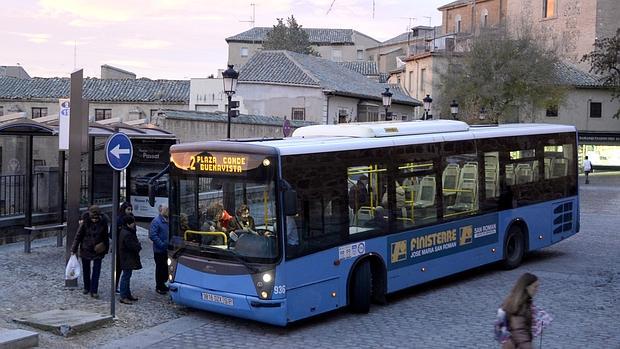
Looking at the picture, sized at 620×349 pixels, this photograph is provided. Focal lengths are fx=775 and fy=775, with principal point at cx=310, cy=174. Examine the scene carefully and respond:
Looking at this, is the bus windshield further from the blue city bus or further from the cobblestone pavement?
the cobblestone pavement

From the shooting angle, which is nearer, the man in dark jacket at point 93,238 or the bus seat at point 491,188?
the man in dark jacket at point 93,238

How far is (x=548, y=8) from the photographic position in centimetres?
6962

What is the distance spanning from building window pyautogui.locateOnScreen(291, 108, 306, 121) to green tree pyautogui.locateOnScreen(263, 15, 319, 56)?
4830 centimetres

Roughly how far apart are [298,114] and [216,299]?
3228 cm

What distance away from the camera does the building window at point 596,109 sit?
6184cm

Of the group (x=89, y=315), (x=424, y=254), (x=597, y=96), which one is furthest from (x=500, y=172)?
A: (x=597, y=96)

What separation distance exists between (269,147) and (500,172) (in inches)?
264

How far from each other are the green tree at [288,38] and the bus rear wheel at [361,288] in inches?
3138

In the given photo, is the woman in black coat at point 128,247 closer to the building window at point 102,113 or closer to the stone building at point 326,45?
the building window at point 102,113

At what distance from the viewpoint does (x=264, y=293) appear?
1083cm

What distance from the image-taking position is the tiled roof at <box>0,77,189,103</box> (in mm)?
51156

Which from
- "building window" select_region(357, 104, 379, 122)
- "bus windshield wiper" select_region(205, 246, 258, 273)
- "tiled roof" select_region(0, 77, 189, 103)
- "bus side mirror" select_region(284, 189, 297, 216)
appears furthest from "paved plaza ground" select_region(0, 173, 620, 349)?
"tiled roof" select_region(0, 77, 189, 103)

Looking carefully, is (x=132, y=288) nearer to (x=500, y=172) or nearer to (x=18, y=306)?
(x=18, y=306)

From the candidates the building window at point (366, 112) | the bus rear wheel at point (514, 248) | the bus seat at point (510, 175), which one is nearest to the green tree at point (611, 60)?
the building window at point (366, 112)
